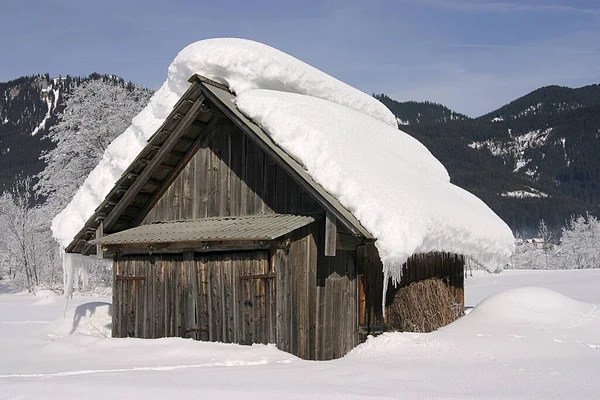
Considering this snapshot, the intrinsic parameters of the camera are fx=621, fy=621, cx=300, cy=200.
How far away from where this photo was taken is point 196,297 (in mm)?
11219

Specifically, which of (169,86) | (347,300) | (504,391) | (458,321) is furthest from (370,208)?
(169,86)

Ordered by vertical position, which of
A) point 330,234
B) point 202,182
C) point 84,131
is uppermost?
point 84,131

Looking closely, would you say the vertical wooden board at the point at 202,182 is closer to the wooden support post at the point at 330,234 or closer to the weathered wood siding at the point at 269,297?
the weathered wood siding at the point at 269,297

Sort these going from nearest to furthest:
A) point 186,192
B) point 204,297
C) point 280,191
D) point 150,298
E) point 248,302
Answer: point 248,302 < point 280,191 < point 204,297 < point 150,298 < point 186,192

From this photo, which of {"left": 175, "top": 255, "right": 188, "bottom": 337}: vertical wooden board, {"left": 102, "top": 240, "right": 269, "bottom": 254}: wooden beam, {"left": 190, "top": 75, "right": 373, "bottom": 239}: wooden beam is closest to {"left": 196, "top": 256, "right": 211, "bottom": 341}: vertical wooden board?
{"left": 102, "top": 240, "right": 269, "bottom": 254}: wooden beam

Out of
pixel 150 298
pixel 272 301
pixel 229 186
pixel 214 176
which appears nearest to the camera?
pixel 272 301

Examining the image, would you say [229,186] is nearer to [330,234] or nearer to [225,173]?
[225,173]

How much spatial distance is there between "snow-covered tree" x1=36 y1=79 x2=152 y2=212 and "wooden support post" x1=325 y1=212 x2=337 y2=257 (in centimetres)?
1944

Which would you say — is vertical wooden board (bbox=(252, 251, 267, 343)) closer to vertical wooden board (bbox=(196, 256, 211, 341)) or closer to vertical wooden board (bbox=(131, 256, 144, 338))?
vertical wooden board (bbox=(196, 256, 211, 341))

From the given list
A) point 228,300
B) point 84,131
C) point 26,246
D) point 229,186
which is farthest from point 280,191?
point 26,246

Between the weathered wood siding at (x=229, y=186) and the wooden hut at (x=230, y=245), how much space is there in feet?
0.07

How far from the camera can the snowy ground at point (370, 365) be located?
270 inches

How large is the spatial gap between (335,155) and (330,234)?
1.35 m

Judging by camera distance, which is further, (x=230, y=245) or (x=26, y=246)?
(x=26, y=246)
